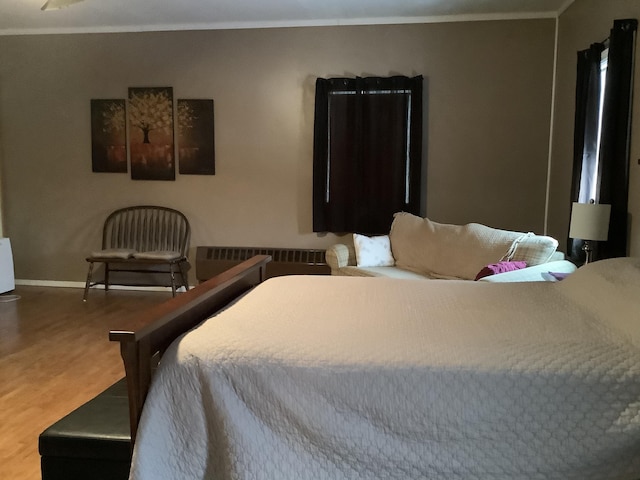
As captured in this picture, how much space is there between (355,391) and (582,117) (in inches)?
114

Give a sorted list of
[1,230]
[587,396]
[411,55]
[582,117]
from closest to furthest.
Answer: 1. [587,396]
2. [582,117]
3. [411,55]
4. [1,230]

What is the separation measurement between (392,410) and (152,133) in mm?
4489

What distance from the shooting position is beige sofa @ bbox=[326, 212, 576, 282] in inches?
151

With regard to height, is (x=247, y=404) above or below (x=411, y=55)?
below

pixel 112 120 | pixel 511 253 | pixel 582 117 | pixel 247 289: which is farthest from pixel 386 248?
pixel 112 120

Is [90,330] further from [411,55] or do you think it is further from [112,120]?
[411,55]

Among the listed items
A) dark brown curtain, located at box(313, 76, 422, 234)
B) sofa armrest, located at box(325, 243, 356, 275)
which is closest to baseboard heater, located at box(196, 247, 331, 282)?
dark brown curtain, located at box(313, 76, 422, 234)

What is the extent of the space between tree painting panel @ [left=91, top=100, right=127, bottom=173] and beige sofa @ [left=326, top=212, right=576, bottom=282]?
243 cm

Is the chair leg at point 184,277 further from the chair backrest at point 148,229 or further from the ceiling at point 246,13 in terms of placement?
the ceiling at point 246,13

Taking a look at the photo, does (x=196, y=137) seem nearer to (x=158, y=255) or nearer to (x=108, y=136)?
(x=108, y=136)

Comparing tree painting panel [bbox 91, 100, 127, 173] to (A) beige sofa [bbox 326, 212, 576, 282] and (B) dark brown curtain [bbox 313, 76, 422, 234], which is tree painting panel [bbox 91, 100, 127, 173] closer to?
(B) dark brown curtain [bbox 313, 76, 422, 234]

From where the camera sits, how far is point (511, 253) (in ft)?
12.8

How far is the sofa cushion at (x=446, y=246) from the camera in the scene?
4035 millimetres

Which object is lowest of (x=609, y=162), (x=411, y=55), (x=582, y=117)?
(x=609, y=162)
